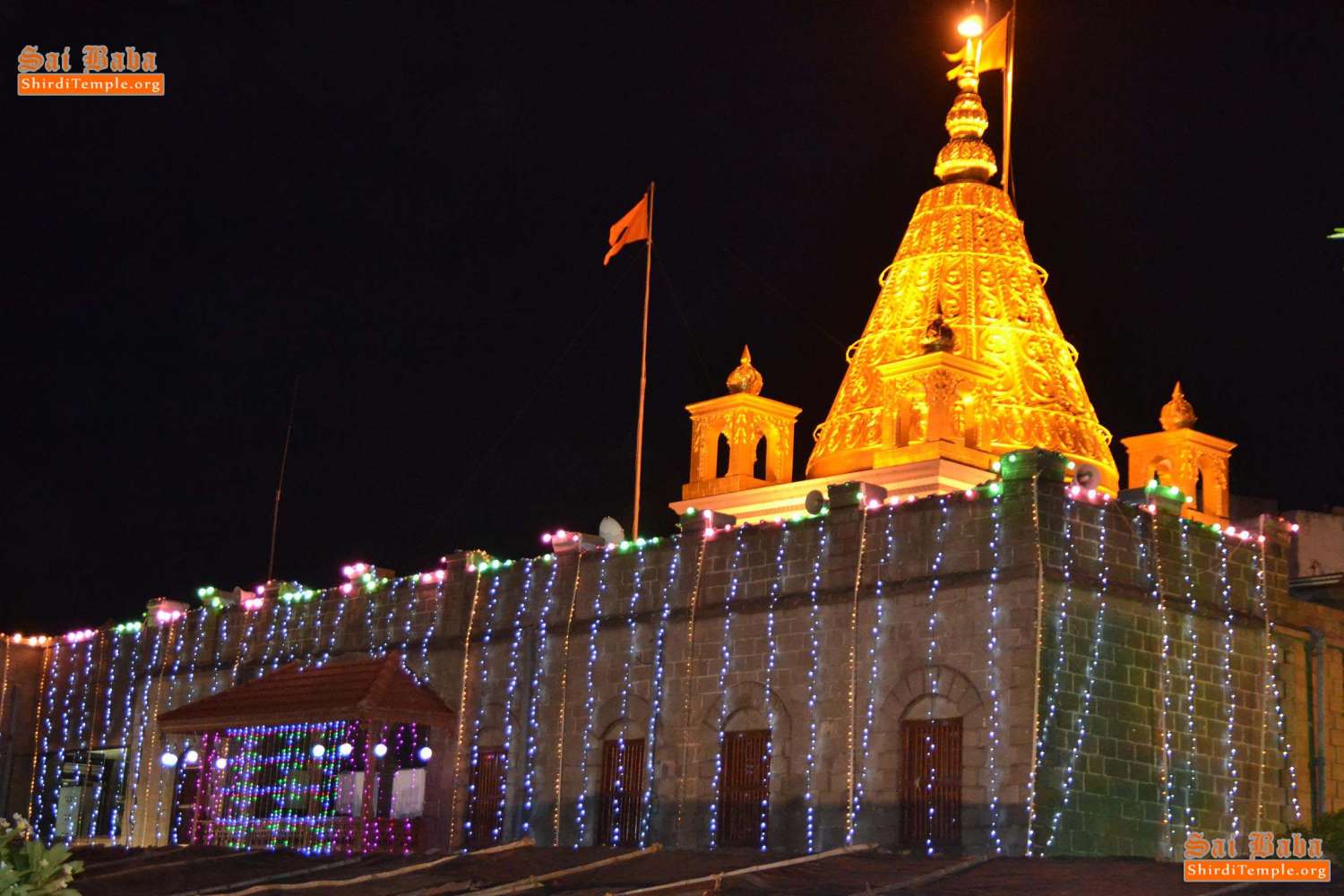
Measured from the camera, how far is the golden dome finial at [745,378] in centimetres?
3259

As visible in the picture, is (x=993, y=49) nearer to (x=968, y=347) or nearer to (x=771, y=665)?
(x=968, y=347)

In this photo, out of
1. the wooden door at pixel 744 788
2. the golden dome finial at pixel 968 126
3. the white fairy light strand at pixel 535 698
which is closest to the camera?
the wooden door at pixel 744 788

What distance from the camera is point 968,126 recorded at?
3372 cm

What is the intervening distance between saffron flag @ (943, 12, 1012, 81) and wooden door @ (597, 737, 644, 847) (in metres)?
14.0

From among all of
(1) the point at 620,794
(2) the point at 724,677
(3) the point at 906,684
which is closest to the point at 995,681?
(3) the point at 906,684

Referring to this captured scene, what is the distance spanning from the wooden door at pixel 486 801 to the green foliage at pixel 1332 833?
40.3ft

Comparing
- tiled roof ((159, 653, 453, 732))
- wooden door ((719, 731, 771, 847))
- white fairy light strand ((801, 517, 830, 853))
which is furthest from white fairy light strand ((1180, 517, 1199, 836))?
tiled roof ((159, 653, 453, 732))

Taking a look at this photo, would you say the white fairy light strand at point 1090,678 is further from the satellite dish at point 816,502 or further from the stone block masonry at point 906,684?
the satellite dish at point 816,502

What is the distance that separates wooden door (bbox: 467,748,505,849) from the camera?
28.7 m

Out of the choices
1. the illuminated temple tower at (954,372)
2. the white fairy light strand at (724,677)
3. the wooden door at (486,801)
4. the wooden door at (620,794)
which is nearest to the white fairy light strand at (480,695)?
the wooden door at (486,801)

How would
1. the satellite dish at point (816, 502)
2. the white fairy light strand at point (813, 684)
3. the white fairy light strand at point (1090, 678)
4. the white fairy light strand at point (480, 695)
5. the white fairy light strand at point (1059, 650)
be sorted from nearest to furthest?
the white fairy light strand at point (1059, 650) → the white fairy light strand at point (1090, 678) → the white fairy light strand at point (813, 684) → the satellite dish at point (816, 502) → the white fairy light strand at point (480, 695)

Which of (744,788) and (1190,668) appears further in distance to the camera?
(744,788)

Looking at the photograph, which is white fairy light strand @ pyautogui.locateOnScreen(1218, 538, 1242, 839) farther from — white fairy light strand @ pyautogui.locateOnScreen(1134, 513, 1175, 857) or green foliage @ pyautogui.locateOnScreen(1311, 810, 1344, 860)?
green foliage @ pyautogui.locateOnScreen(1311, 810, 1344, 860)

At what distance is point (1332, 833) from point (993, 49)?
17.7 metres
